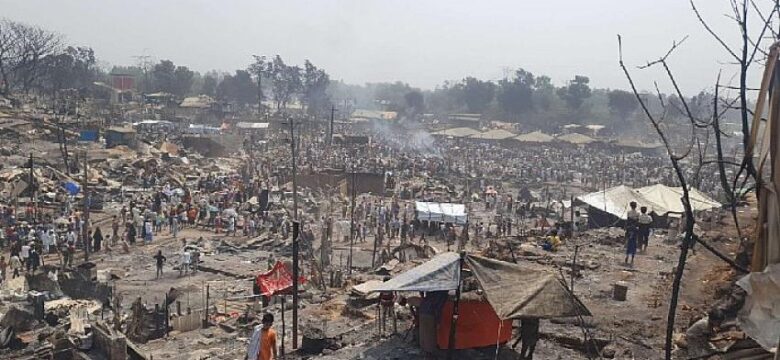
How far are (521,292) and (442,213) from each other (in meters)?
14.6

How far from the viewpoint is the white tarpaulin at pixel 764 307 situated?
2.58m

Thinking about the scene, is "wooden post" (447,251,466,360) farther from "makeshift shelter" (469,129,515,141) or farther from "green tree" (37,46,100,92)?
"green tree" (37,46,100,92)

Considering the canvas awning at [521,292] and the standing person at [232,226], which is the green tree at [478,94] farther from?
the canvas awning at [521,292]

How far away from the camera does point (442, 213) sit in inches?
858

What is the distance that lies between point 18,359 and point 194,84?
289 feet

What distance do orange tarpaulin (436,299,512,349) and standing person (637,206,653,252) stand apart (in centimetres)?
630

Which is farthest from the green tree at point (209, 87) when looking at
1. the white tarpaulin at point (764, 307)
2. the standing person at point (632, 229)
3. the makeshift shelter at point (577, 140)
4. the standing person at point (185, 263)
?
the white tarpaulin at point (764, 307)

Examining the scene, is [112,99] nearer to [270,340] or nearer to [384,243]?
[384,243]

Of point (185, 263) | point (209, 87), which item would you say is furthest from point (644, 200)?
point (209, 87)

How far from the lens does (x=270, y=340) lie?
6.78 metres

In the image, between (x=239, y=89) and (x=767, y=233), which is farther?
(x=239, y=89)

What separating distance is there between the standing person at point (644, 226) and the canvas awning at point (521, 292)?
21.4ft

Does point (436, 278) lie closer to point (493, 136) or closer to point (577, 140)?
point (493, 136)

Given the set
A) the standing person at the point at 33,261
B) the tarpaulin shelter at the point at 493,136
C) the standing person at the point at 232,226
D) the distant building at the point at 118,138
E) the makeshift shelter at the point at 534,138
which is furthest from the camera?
the tarpaulin shelter at the point at 493,136
